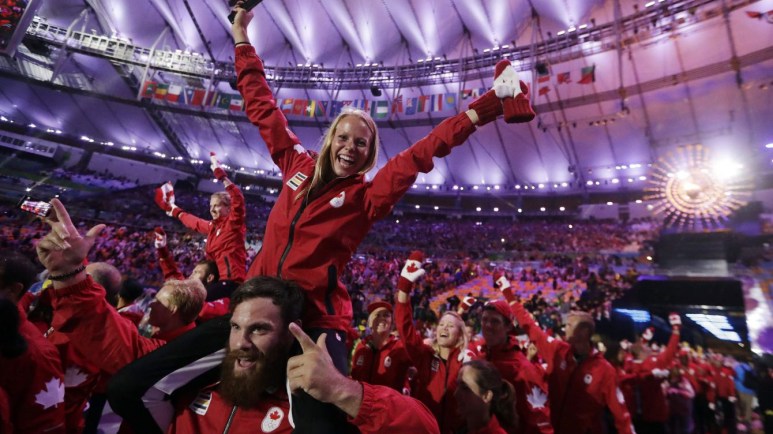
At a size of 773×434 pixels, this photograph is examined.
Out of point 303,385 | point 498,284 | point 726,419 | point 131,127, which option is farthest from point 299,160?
point 131,127

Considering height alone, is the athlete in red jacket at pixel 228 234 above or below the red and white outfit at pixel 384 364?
above

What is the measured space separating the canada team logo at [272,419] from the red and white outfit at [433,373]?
181cm

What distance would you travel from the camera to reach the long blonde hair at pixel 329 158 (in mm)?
1948

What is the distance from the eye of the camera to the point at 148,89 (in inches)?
909

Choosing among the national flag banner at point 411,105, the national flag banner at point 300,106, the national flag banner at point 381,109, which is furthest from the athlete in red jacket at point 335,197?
the national flag banner at point 300,106

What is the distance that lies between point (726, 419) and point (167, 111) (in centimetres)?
3202

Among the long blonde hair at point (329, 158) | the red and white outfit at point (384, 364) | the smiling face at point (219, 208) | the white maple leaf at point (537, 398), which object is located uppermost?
the smiling face at point (219, 208)

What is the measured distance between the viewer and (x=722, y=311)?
852cm

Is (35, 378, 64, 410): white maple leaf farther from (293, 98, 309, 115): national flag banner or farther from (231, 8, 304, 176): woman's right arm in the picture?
(293, 98, 309, 115): national flag banner

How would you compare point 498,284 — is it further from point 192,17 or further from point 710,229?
point 192,17

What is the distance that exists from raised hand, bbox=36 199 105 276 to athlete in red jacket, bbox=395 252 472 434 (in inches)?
87.9

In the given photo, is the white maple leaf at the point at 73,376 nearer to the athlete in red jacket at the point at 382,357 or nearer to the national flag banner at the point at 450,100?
the athlete in red jacket at the point at 382,357

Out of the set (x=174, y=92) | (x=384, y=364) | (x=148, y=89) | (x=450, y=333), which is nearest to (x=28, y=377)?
(x=384, y=364)

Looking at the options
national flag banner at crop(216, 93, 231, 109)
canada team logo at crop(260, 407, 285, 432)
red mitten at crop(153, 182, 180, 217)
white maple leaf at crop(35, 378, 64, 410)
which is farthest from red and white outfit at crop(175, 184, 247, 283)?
national flag banner at crop(216, 93, 231, 109)
